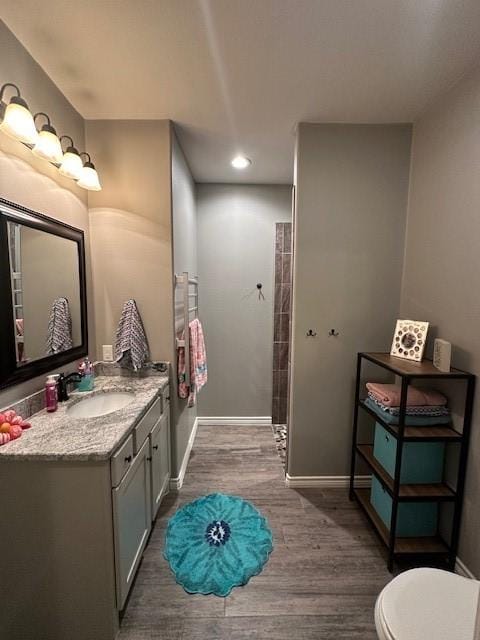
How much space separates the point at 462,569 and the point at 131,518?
1730 mm

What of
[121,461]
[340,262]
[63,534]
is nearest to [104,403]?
[121,461]

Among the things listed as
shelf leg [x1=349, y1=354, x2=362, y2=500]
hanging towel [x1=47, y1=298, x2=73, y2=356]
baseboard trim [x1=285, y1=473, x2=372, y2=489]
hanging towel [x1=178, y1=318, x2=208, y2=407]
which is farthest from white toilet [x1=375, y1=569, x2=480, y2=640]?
hanging towel [x1=47, y1=298, x2=73, y2=356]

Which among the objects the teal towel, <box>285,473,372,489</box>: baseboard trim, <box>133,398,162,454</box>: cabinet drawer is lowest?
<box>285,473,372,489</box>: baseboard trim

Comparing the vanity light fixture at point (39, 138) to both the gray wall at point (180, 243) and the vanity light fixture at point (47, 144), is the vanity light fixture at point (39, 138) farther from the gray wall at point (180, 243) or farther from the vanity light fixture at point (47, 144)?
the gray wall at point (180, 243)

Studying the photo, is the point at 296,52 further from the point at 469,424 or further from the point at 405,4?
the point at 469,424

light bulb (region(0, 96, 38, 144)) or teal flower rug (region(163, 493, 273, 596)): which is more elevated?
light bulb (region(0, 96, 38, 144))

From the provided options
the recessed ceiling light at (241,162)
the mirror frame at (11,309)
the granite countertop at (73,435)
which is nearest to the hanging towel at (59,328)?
the mirror frame at (11,309)

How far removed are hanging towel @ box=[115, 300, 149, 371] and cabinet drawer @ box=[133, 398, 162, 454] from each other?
33cm

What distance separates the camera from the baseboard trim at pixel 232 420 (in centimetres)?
327

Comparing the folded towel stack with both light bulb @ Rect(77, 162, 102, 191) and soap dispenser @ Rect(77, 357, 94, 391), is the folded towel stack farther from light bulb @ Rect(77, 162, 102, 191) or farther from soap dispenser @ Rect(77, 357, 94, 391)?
light bulb @ Rect(77, 162, 102, 191)

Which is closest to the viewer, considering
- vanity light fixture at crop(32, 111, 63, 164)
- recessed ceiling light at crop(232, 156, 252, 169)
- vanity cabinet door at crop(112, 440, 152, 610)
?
vanity cabinet door at crop(112, 440, 152, 610)

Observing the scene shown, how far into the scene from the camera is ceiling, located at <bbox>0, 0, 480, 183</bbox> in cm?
118

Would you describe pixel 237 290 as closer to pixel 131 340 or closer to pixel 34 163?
pixel 131 340

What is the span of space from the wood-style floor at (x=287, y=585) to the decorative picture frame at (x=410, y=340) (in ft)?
3.83
